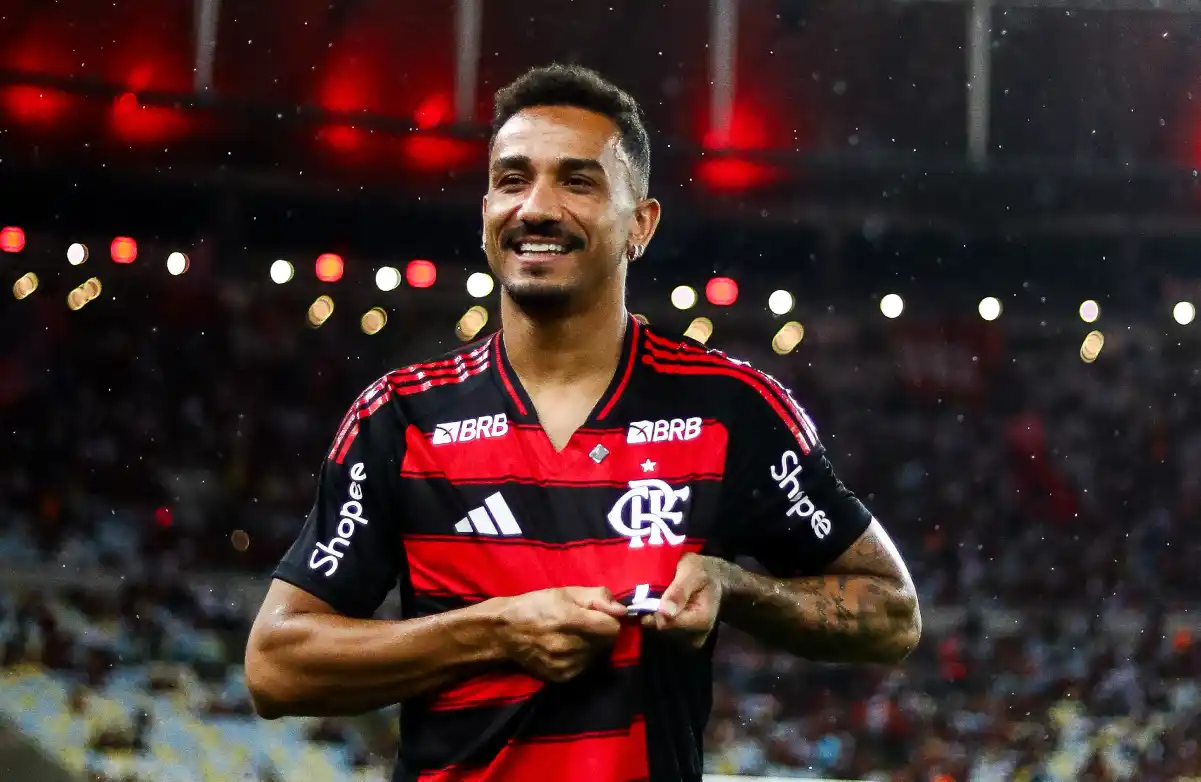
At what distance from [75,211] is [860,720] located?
5.22 m

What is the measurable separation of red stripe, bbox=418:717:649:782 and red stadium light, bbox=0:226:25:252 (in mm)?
6702

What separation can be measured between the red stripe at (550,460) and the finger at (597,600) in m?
0.17

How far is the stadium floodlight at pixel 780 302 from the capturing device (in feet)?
23.5

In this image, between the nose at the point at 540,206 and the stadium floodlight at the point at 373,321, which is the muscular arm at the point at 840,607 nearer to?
the nose at the point at 540,206

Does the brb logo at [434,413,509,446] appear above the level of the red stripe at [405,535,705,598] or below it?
above

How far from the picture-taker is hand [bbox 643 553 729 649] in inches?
45.4

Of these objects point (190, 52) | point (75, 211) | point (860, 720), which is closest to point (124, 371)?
point (75, 211)

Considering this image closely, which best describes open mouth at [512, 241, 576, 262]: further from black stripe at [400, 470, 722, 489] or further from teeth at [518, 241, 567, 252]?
black stripe at [400, 470, 722, 489]

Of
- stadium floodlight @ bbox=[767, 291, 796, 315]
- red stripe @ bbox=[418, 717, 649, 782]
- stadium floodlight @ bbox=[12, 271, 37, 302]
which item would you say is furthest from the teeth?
stadium floodlight @ bbox=[12, 271, 37, 302]

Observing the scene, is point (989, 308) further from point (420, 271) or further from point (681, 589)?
point (681, 589)

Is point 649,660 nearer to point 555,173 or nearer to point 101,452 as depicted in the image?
point 555,173

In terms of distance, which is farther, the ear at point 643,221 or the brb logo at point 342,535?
the ear at point 643,221

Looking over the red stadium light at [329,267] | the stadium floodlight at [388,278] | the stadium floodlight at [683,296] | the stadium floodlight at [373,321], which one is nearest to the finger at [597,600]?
the stadium floodlight at [683,296]

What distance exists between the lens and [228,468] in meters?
7.59
